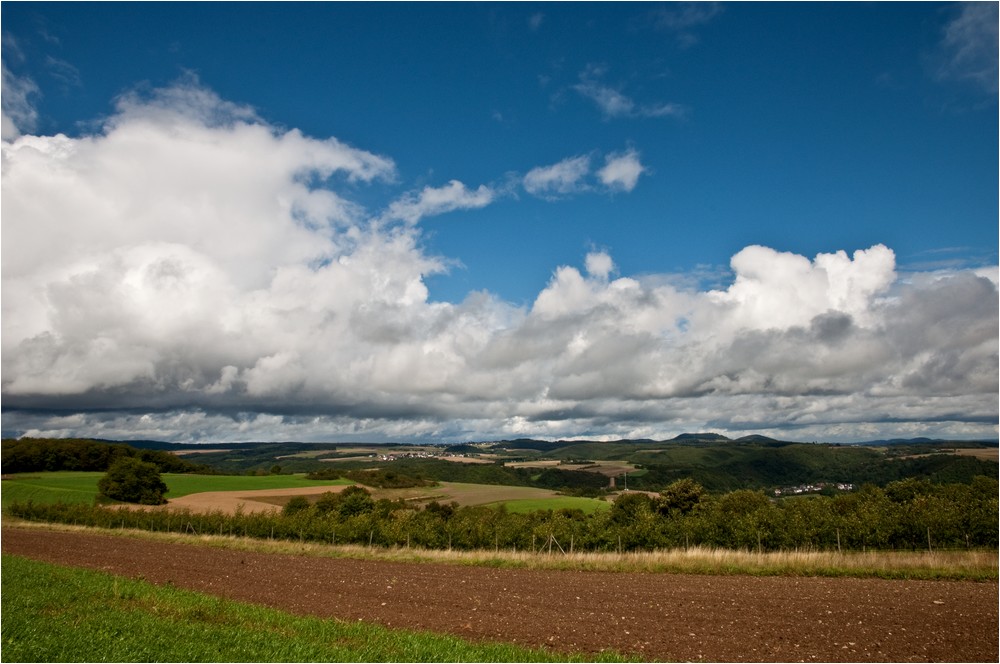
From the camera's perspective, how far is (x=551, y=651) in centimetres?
1330

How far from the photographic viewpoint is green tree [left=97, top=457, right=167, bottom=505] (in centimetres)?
8338

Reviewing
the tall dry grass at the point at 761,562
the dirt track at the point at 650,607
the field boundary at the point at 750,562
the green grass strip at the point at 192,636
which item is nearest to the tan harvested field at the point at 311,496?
the field boundary at the point at 750,562

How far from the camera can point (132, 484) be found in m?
84.2

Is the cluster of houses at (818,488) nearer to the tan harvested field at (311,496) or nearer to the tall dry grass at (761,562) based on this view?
the tan harvested field at (311,496)

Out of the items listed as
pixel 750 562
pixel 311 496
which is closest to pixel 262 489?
pixel 311 496

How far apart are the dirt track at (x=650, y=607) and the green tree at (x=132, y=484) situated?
62961 mm

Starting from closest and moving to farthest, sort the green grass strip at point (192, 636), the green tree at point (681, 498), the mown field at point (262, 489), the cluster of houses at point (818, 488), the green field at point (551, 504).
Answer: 1. the green grass strip at point (192, 636)
2. the green tree at point (681, 498)
3. the mown field at point (262, 489)
4. the green field at point (551, 504)
5. the cluster of houses at point (818, 488)

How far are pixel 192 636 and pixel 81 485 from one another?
103m

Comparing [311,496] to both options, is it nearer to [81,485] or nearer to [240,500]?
[240,500]

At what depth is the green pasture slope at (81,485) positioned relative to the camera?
261ft

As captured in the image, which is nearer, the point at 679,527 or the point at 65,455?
the point at 679,527

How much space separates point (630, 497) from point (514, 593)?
66389 millimetres

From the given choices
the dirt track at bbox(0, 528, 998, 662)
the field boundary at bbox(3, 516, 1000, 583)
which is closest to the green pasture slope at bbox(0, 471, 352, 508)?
the field boundary at bbox(3, 516, 1000, 583)

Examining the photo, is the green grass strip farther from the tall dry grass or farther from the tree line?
the tree line
